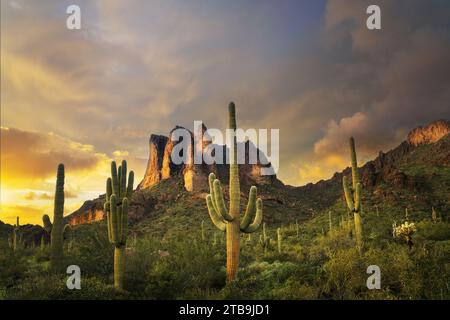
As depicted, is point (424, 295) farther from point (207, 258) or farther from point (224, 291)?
point (207, 258)

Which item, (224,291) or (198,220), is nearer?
(224,291)

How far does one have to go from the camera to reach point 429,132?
9694 cm

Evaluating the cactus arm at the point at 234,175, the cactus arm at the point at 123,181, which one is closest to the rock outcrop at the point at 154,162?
the cactus arm at the point at 123,181

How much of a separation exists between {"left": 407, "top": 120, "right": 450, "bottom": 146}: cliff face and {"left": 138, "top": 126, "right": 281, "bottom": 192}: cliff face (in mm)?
40198

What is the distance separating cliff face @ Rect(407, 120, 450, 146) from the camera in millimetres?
94812

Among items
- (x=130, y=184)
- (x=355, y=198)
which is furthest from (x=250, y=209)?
(x=355, y=198)

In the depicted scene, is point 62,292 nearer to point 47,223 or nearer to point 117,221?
point 117,221

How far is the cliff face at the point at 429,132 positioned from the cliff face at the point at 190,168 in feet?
132

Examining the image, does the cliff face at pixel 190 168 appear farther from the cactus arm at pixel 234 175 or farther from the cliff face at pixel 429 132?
the cactus arm at pixel 234 175

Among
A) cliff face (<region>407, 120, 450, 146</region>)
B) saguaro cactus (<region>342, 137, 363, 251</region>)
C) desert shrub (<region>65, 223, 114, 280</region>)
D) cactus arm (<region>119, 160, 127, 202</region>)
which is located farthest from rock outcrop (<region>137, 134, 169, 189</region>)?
cactus arm (<region>119, 160, 127, 202</region>)

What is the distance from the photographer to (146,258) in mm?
15125
